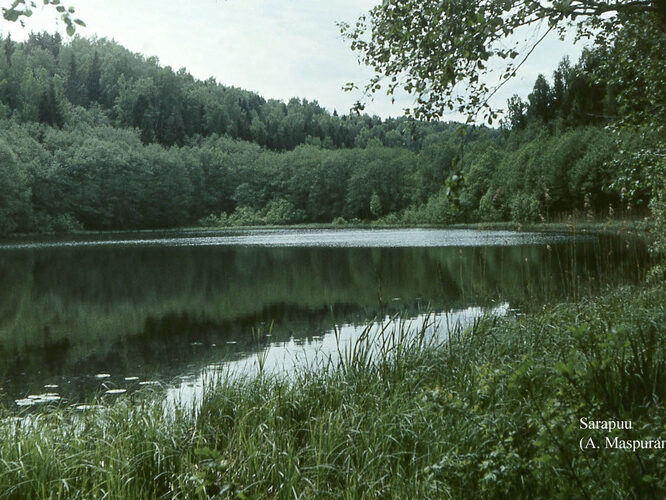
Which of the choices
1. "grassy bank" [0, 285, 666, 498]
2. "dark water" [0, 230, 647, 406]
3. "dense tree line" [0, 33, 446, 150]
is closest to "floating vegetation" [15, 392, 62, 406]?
"dark water" [0, 230, 647, 406]

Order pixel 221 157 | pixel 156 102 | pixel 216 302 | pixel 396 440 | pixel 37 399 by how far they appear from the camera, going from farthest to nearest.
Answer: pixel 156 102 < pixel 221 157 < pixel 216 302 < pixel 37 399 < pixel 396 440

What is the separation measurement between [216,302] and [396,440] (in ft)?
53.9

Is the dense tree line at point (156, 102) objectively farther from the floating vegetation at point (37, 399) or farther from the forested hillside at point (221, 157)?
the floating vegetation at point (37, 399)

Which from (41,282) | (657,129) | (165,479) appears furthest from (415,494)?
(41,282)

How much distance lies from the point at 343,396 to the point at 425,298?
12.7 m

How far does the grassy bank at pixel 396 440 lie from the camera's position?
3.20 meters

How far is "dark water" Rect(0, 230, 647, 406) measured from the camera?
11602 millimetres

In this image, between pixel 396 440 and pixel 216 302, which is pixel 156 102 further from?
pixel 396 440

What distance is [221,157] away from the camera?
130 m

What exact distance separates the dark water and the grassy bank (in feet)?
4.69

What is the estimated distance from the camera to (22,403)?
922 cm

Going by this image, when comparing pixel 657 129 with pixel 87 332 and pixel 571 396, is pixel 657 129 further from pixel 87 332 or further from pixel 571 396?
pixel 87 332

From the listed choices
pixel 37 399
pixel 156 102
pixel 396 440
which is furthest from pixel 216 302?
pixel 156 102

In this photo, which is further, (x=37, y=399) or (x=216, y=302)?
(x=216, y=302)
